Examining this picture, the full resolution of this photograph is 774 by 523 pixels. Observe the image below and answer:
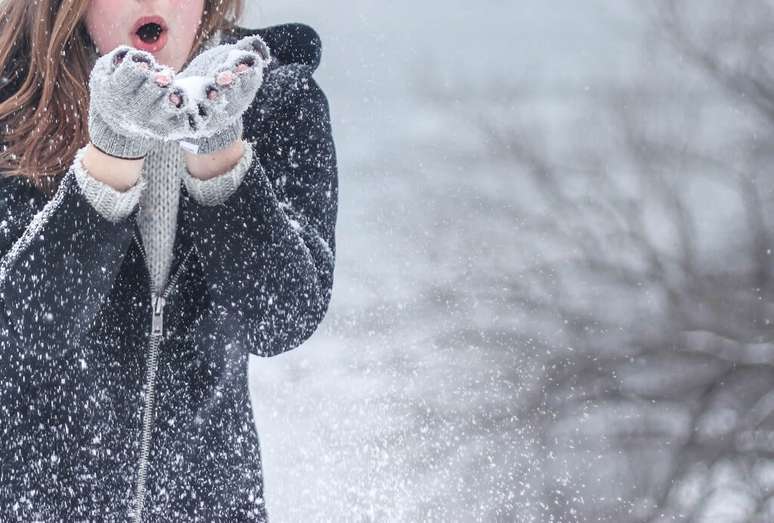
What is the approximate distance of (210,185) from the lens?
1.15 metres

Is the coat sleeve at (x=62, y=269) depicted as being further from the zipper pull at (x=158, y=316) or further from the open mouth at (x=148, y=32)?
the open mouth at (x=148, y=32)

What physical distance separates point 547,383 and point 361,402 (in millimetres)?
1349

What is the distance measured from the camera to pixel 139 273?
1.23 metres

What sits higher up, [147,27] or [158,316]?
[147,27]

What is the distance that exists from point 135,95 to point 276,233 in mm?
245

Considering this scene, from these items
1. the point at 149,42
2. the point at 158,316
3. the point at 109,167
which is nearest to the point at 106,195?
the point at 109,167

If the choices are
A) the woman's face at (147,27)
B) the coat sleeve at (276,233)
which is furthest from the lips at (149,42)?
the coat sleeve at (276,233)

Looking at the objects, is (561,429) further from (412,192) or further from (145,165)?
(145,165)

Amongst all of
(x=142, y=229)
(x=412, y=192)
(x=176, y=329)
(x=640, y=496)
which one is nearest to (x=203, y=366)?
(x=176, y=329)

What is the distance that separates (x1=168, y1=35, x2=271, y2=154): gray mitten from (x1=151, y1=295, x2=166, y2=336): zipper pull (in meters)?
0.20

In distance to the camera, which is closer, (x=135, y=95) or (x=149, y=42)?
(x=135, y=95)

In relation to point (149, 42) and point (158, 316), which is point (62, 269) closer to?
point (158, 316)

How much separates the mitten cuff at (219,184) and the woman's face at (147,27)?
7.8 inches

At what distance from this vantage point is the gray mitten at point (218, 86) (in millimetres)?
1002
